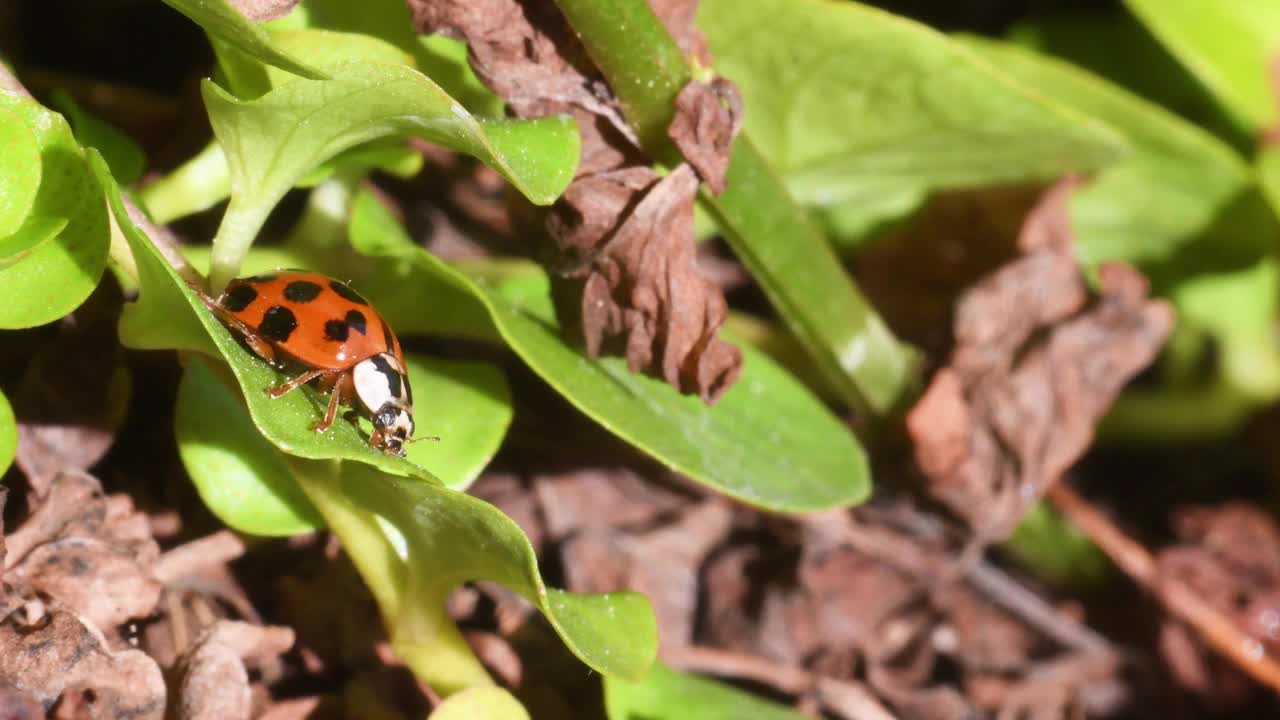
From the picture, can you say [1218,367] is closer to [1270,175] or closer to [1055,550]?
[1270,175]

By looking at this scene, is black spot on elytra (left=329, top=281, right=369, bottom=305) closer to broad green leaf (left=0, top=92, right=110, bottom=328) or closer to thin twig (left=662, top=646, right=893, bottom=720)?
broad green leaf (left=0, top=92, right=110, bottom=328)

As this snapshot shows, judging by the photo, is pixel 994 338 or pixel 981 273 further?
pixel 981 273

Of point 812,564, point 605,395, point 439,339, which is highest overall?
point 605,395

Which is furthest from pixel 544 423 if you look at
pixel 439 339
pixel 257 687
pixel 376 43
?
pixel 376 43

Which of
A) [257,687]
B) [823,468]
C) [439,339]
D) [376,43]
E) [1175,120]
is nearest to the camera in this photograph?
[376,43]

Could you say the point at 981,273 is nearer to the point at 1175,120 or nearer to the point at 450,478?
the point at 1175,120

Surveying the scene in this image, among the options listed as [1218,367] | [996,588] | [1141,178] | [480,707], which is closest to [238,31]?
[480,707]

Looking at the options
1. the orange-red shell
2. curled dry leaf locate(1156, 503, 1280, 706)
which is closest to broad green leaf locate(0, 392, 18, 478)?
the orange-red shell
